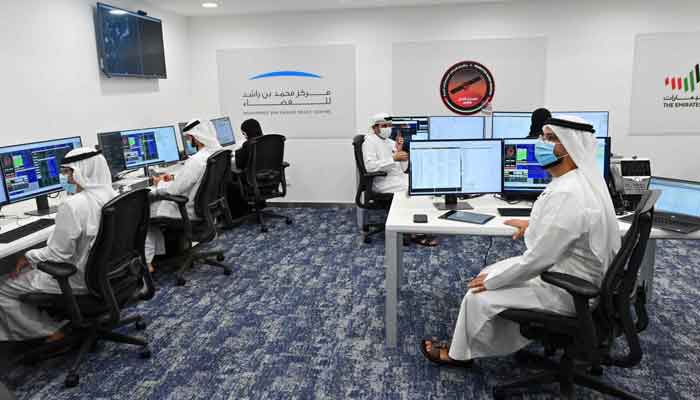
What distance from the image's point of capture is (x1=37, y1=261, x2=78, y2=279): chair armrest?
2.30 meters

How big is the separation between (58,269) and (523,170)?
2540 mm

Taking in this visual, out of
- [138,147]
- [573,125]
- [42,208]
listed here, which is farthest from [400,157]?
[42,208]

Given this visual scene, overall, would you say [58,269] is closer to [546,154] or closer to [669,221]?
[546,154]

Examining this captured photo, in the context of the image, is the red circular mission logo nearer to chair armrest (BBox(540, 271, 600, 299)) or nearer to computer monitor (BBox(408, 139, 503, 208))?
computer monitor (BBox(408, 139, 503, 208))

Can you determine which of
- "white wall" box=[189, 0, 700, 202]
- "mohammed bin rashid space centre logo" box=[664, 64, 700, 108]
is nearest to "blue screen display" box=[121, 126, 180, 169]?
"white wall" box=[189, 0, 700, 202]

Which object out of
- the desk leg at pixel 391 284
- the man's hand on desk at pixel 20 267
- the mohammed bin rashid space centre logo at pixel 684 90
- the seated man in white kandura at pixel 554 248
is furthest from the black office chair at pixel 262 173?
the mohammed bin rashid space centre logo at pixel 684 90

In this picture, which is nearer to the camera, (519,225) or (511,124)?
(519,225)

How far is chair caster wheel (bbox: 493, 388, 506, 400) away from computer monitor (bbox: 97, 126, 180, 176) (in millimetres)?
3281

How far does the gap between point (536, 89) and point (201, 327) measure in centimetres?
448

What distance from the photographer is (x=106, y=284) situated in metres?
2.42

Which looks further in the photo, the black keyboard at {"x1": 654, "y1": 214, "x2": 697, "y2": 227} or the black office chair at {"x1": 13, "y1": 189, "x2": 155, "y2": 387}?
the black keyboard at {"x1": 654, "y1": 214, "x2": 697, "y2": 227}

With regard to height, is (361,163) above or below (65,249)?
above

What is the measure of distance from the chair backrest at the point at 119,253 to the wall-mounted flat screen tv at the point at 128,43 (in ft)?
8.08

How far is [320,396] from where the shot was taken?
7.80 ft
